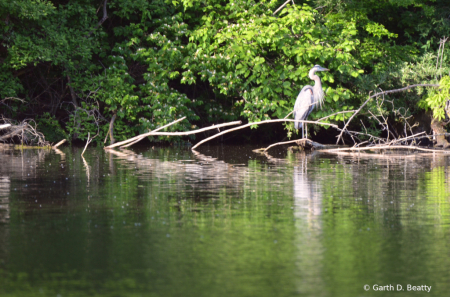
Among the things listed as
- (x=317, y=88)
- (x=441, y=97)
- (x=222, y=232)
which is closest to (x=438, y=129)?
(x=441, y=97)

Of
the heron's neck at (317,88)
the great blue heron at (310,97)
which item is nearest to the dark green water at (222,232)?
the great blue heron at (310,97)

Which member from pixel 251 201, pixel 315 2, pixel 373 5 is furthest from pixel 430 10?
pixel 251 201

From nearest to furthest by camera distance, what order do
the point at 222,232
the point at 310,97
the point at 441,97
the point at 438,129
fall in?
the point at 222,232, the point at 441,97, the point at 310,97, the point at 438,129

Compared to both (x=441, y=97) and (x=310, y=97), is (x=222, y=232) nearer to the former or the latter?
(x=441, y=97)

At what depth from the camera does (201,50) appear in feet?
66.7

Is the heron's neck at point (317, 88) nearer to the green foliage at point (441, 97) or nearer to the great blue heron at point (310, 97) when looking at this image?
the great blue heron at point (310, 97)

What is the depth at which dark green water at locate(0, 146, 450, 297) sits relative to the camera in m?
5.44

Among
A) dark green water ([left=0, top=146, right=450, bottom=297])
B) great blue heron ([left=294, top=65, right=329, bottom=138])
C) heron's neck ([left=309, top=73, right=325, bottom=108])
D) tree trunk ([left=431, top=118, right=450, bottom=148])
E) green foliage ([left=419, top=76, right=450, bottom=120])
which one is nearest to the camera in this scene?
dark green water ([left=0, top=146, right=450, bottom=297])

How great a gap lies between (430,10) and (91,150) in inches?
430

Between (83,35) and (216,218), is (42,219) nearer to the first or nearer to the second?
(216,218)

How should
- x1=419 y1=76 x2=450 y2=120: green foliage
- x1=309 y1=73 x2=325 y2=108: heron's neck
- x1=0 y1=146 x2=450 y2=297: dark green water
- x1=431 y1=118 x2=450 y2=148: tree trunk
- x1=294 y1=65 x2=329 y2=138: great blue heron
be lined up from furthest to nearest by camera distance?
x1=431 y1=118 x2=450 y2=148: tree trunk, x1=309 y1=73 x2=325 y2=108: heron's neck, x1=294 y1=65 x2=329 y2=138: great blue heron, x1=419 y1=76 x2=450 y2=120: green foliage, x1=0 y1=146 x2=450 y2=297: dark green water

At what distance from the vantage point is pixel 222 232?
7184 mm

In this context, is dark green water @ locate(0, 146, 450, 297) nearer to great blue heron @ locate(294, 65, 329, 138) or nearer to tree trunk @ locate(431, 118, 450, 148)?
great blue heron @ locate(294, 65, 329, 138)

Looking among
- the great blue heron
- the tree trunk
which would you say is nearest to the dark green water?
the great blue heron
